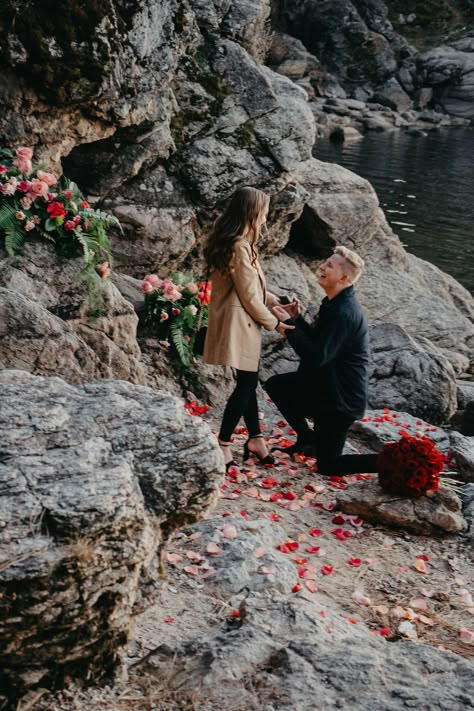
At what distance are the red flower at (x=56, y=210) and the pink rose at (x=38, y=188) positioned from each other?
0.51 feet

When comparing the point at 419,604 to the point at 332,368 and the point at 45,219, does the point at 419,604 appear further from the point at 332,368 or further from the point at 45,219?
the point at 45,219

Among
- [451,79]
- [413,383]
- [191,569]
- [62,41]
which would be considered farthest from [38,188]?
[451,79]

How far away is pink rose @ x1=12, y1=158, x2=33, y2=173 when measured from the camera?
7772 mm

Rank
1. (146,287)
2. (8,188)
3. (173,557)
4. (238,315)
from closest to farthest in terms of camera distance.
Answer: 1. (173,557)
2. (238,315)
3. (8,188)
4. (146,287)

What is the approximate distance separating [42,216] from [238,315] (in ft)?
8.40

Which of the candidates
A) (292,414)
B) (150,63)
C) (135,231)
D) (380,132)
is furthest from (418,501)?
(380,132)

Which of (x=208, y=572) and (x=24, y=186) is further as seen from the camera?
(x=24, y=186)

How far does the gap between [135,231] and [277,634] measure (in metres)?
6.89

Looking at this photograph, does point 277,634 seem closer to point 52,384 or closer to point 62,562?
point 62,562

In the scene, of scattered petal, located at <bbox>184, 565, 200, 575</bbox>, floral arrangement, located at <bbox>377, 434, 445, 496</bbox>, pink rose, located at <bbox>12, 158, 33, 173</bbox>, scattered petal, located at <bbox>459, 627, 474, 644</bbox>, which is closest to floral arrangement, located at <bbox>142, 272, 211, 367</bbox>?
pink rose, located at <bbox>12, 158, 33, 173</bbox>

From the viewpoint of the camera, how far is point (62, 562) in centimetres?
301

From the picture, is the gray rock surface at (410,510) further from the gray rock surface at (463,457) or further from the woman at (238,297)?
the woman at (238,297)

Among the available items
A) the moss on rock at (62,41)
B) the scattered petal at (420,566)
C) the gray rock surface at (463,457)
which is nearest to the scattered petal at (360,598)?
the scattered petal at (420,566)

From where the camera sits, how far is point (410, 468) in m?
6.65
